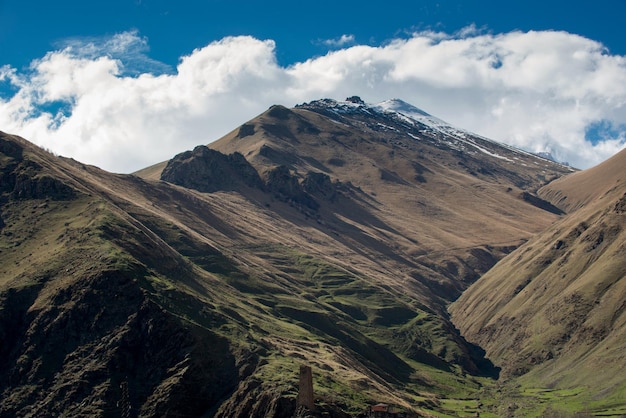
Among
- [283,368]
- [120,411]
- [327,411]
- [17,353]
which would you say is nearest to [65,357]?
[17,353]

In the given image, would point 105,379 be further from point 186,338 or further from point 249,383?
point 249,383

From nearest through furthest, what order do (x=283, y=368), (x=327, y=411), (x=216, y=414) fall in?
(x=327, y=411), (x=216, y=414), (x=283, y=368)

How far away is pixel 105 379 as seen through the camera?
187750 millimetres

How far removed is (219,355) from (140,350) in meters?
20.9

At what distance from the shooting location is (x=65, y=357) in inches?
7726

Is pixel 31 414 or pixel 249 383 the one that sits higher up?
pixel 249 383

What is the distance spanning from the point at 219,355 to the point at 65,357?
40.1 m

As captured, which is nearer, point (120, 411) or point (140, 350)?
point (120, 411)

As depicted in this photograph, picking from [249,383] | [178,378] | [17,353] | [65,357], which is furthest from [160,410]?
[17,353]

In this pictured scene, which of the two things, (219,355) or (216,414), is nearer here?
(216,414)

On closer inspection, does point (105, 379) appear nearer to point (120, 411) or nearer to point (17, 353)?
point (120, 411)

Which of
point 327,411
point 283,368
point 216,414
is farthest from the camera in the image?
point 283,368

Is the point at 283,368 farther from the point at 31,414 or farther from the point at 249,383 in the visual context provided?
the point at 31,414

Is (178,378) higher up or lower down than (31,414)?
higher up
